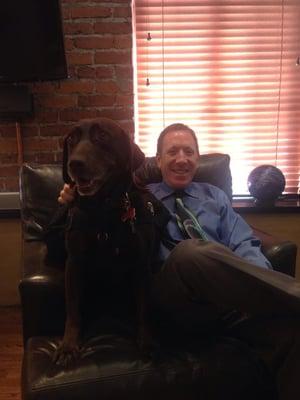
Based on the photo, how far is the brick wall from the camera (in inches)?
95.0

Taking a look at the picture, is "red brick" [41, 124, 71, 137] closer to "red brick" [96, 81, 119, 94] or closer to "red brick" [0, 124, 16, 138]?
"red brick" [0, 124, 16, 138]

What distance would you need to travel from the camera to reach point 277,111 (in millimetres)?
2703

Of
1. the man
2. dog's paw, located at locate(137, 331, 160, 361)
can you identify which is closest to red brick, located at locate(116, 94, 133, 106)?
the man

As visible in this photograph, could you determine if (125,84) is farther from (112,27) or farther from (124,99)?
(112,27)

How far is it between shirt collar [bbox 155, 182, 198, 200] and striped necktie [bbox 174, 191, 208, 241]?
0.06 meters

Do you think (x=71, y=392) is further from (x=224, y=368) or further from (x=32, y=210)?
(x=32, y=210)

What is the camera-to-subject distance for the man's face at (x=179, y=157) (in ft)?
5.92

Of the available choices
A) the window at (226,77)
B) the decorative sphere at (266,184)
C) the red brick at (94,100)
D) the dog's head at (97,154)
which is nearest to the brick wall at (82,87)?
the red brick at (94,100)

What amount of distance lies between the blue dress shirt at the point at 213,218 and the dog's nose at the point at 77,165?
0.55 metres

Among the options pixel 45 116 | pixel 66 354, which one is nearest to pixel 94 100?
pixel 45 116

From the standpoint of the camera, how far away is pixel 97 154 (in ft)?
4.21

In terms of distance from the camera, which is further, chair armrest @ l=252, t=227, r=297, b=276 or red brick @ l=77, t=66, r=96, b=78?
red brick @ l=77, t=66, r=96, b=78

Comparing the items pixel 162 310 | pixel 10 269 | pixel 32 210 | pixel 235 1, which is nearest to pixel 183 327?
pixel 162 310

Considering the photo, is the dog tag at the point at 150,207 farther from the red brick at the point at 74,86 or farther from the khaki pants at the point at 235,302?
the red brick at the point at 74,86
